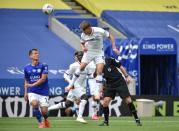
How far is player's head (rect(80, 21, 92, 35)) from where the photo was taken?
19875mm

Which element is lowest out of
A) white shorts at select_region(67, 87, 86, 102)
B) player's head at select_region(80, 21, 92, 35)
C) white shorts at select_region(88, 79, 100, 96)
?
white shorts at select_region(67, 87, 86, 102)

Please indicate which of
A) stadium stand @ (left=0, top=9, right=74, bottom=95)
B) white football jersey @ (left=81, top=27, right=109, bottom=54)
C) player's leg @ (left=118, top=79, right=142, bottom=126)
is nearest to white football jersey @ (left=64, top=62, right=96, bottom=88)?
white football jersey @ (left=81, top=27, right=109, bottom=54)

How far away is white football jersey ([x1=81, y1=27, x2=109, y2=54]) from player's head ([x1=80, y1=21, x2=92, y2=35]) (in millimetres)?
232

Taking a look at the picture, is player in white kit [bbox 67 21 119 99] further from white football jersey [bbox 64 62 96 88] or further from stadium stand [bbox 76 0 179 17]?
stadium stand [bbox 76 0 179 17]

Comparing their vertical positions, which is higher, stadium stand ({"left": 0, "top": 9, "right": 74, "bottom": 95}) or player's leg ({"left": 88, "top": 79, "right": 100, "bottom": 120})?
stadium stand ({"left": 0, "top": 9, "right": 74, "bottom": 95})

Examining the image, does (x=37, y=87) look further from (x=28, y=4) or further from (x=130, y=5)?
(x=130, y=5)

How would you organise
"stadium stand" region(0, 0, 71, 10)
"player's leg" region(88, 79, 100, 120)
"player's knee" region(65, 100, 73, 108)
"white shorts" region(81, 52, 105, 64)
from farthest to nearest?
1. "stadium stand" region(0, 0, 71, 10)
2. "player's knee" region(65, 100, 73, 108)
3. "player's leg" region(88, 79, 100, 120)
4. "white shorts" region(81, 52, 105, 64)

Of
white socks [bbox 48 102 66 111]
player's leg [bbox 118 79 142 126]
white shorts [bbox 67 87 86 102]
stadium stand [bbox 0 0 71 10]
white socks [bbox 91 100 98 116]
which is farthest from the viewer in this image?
stadium stand [bbox 0 0 71 10]

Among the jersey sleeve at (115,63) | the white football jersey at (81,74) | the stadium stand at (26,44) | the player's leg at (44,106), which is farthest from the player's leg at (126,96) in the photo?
the stadium stand at (26,44)

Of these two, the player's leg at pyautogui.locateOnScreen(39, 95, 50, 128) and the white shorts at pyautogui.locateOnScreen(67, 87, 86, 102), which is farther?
the white shorts at pyautogui.locateOnScreen(67, 87, 86, 102)

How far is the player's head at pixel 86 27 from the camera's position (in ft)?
65.2

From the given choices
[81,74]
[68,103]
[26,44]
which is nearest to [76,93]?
[81,74]

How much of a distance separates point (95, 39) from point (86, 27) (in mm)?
818

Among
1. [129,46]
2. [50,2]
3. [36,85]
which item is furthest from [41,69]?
[50,2]
